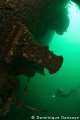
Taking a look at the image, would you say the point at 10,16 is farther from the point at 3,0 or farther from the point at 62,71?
the point at 62,71

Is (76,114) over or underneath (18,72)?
underneath

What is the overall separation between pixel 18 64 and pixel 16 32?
2733 mm

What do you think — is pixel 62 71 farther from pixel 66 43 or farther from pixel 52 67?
pixel 52 67

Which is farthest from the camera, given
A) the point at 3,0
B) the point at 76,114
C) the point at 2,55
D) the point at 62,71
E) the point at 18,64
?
the point at 62,71

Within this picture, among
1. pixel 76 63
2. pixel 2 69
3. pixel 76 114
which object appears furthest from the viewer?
pixel 76 63

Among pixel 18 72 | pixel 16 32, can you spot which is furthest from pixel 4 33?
pixel 18 72

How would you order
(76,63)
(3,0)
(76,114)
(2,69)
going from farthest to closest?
(76,63), (76,114), (2,69), (3,0)

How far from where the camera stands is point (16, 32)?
3170 millimetres

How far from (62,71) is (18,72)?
9914 centimetres

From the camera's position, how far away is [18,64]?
18.6 ft

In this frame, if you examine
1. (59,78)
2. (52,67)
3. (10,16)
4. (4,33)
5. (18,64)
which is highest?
(10,16)

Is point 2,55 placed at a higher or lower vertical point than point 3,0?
lower

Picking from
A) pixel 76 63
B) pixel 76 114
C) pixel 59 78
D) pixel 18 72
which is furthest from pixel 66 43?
pixel 18 72

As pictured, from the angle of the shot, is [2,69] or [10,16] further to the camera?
[2,69]
